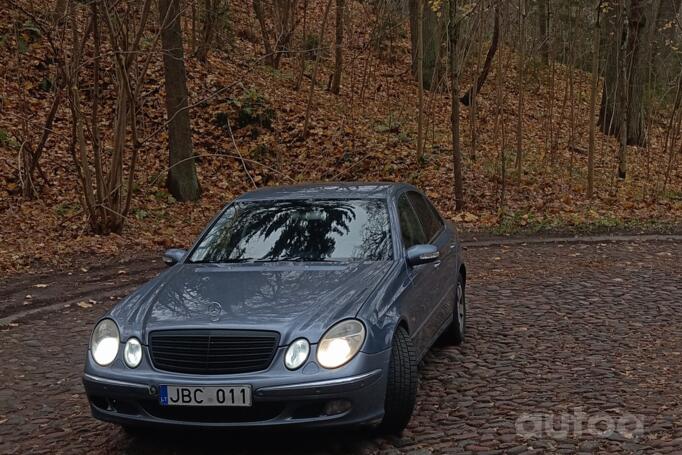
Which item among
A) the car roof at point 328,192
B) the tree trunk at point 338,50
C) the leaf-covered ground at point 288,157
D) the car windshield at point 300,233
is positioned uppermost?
the tree trunk at point 338,50

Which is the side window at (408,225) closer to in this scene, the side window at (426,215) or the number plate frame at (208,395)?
the side window at (426,215)

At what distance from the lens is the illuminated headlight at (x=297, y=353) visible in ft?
14.1

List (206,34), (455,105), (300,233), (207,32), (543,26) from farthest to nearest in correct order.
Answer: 1. (543,26)
2. (207,32)
3. (206,34)
4. (455,105)
5. (300,233)

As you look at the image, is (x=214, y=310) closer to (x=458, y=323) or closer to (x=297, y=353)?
(x=297, y=353)

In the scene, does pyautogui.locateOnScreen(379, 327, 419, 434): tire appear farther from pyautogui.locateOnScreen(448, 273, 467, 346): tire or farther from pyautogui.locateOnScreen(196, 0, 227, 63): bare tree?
pyautogui.locateOnScreen(196, 0, 227, 63): bare tree

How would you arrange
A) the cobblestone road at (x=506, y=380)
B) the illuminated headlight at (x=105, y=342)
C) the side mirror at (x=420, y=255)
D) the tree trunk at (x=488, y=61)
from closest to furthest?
1. the illuminated headlight at (x=105, y=342)
2. the cobblestone road at (x=506, y=380)
3. the side mirror at (x=420, y=255)
4. the tree trunk at (x=488, y=61)

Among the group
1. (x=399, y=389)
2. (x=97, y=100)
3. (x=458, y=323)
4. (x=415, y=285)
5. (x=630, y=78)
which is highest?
(x=97, y=100)

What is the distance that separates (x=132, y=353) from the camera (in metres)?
4.53

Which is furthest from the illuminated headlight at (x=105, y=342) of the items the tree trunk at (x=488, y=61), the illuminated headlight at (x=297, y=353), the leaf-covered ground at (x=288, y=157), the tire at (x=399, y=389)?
the tree trunk at (x=488, y=61)

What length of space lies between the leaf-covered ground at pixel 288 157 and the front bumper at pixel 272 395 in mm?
7948

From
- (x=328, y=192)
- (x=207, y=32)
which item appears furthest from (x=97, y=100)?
(x=207, y=32)

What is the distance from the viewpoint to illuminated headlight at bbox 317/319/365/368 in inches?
170

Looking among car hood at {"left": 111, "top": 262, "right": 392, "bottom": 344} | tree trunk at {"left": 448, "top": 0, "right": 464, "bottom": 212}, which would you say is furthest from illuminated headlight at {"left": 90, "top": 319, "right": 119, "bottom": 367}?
tree trunk at {"left": 448, "top": 0, "right": 464, "bottom": 212}

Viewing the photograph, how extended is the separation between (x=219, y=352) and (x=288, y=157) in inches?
608
